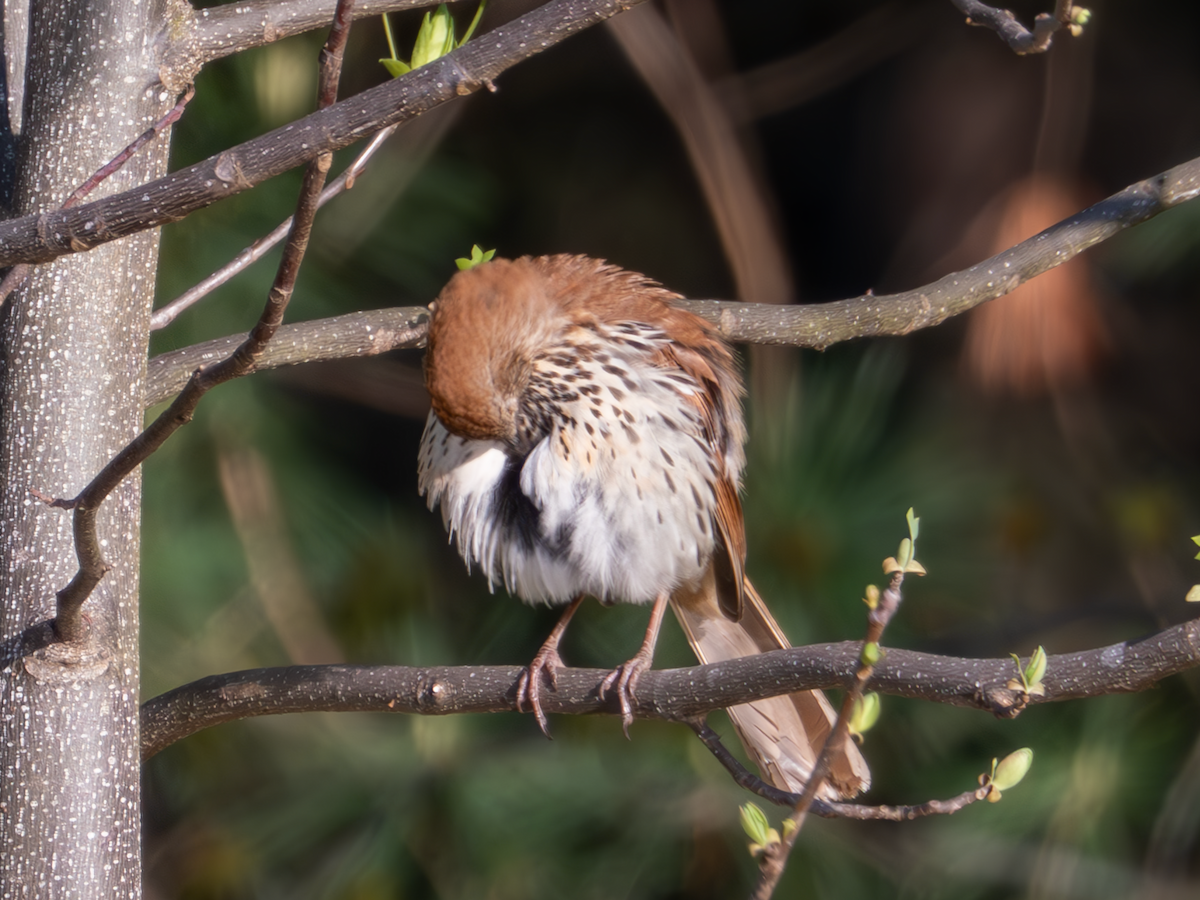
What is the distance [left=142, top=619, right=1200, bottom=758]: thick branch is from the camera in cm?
96

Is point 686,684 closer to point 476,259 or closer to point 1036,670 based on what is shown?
point 1036,670

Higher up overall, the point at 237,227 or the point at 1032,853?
the point at 237,227

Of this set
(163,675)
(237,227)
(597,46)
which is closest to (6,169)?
(237,227)

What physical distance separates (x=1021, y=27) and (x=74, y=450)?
115 centimetres

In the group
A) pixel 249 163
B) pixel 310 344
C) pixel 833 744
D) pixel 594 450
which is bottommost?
pixel 833 744

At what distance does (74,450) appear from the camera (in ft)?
4.29

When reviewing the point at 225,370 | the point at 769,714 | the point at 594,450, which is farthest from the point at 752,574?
the point at 225,370

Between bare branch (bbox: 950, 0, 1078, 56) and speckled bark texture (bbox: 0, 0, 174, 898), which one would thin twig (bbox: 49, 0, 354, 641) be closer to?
speckled bark texture (bbox: 0, 0, 174, 898)

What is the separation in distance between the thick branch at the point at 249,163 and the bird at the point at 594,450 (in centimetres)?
64

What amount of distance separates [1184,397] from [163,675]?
1.94 metres

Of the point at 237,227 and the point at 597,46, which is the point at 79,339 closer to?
the point at 237,227

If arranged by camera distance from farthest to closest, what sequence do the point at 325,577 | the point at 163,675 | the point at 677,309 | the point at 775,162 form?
the point at 775,162 → the point at 325,577 → the point at 163,675 → the point at 677,309

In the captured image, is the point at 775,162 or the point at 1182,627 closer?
the point at 1182,627

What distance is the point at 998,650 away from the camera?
2.06m
